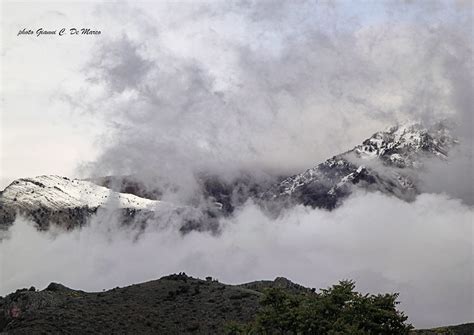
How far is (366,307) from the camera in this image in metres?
90.8

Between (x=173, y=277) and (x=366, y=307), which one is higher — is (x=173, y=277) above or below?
above

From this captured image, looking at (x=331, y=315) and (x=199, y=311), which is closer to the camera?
(x=331, y=315)

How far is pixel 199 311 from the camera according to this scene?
131 metres

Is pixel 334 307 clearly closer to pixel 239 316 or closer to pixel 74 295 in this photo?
pixel 239 316

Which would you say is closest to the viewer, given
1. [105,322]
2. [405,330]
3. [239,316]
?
[405,330]

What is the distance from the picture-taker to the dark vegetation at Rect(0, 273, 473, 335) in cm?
9139

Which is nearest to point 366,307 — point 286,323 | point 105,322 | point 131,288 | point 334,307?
point 334,307

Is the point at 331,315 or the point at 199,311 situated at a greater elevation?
the point at 199,311

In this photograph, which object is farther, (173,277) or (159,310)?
(173,277)

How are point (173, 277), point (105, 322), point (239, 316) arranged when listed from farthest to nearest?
point (173, 277)
point (239, 316)
point (105, 322)

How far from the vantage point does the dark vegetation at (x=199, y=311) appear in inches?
3598

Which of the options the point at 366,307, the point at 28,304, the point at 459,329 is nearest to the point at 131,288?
the point at 28,304

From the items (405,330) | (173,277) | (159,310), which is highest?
(173,277)

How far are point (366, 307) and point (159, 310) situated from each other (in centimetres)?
5312
